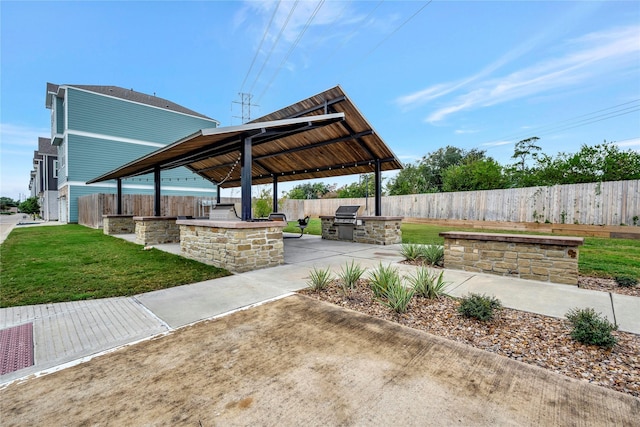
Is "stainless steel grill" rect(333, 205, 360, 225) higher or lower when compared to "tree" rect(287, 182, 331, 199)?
lower

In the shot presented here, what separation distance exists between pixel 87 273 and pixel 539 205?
15.5 meters

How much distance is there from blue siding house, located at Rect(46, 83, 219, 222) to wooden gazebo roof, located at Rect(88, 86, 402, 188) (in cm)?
885

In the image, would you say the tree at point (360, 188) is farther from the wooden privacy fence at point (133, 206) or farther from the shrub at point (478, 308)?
the shrub at point (478, 308)

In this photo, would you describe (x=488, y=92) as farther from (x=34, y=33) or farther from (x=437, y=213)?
(x=34, y=33)

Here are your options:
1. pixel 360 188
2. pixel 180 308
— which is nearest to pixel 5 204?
pixel 360 188

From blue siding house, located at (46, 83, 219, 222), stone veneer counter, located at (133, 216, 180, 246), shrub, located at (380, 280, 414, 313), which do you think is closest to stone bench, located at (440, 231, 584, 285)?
shrub, located at (380, 280, 414, 313)

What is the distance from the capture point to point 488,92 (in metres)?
15.2

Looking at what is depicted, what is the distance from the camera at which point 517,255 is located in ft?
15.0

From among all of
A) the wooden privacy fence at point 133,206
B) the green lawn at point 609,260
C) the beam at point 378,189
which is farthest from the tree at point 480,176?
the wooden privacy fence at point 133,206

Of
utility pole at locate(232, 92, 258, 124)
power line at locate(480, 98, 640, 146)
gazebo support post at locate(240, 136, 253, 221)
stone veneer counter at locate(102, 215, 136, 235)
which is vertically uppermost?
utility pole at locate(232, 92, 258, 124)

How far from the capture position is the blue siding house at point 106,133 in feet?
59.6

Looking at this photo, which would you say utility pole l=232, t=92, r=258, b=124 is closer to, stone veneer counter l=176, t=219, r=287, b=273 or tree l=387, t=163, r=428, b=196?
tree l=387, t=163, r=428, b=196

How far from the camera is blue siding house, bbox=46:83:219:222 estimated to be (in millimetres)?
18181

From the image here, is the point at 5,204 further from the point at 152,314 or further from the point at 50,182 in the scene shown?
the point at 152,314
